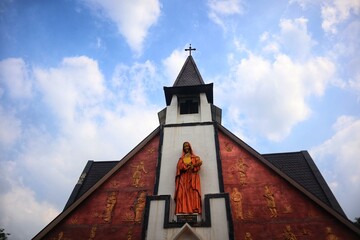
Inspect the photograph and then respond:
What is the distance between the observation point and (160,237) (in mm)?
8891

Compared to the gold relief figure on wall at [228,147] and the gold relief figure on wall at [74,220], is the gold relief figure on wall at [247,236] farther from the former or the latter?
the gold relief figure on wall at [74,220]

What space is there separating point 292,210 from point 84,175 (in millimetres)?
9575

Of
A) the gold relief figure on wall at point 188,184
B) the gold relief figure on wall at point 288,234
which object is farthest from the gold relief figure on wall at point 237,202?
the gold relief figure on wall at point 288,234

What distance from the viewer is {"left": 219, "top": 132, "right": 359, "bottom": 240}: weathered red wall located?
8.52 meters

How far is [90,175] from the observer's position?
42.7 ft

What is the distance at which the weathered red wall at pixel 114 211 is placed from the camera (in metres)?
9.34

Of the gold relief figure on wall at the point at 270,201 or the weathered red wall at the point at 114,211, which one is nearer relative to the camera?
the gold relief figure on wall at the point at 270,201

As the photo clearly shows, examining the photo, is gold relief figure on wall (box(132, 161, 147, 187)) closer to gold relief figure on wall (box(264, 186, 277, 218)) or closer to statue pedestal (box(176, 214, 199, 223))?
statue pedestal (box(176, 214, 199, 223))

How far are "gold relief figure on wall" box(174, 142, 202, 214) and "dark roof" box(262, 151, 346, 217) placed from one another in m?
3.53

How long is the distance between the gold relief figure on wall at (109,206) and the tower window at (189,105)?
5.49m

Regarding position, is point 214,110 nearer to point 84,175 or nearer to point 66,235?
point 84,175

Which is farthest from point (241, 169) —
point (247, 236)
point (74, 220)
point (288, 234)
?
point (74, 220)

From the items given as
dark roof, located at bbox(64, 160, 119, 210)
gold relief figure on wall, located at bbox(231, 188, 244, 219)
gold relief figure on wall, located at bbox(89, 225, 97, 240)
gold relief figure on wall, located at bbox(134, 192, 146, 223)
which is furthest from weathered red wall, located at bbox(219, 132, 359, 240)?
dark roof, located at bbox(64, 160, 119, 210)

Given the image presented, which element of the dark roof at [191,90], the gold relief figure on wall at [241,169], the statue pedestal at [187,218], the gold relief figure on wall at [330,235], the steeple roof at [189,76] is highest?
the steeple roof at [189,76]
